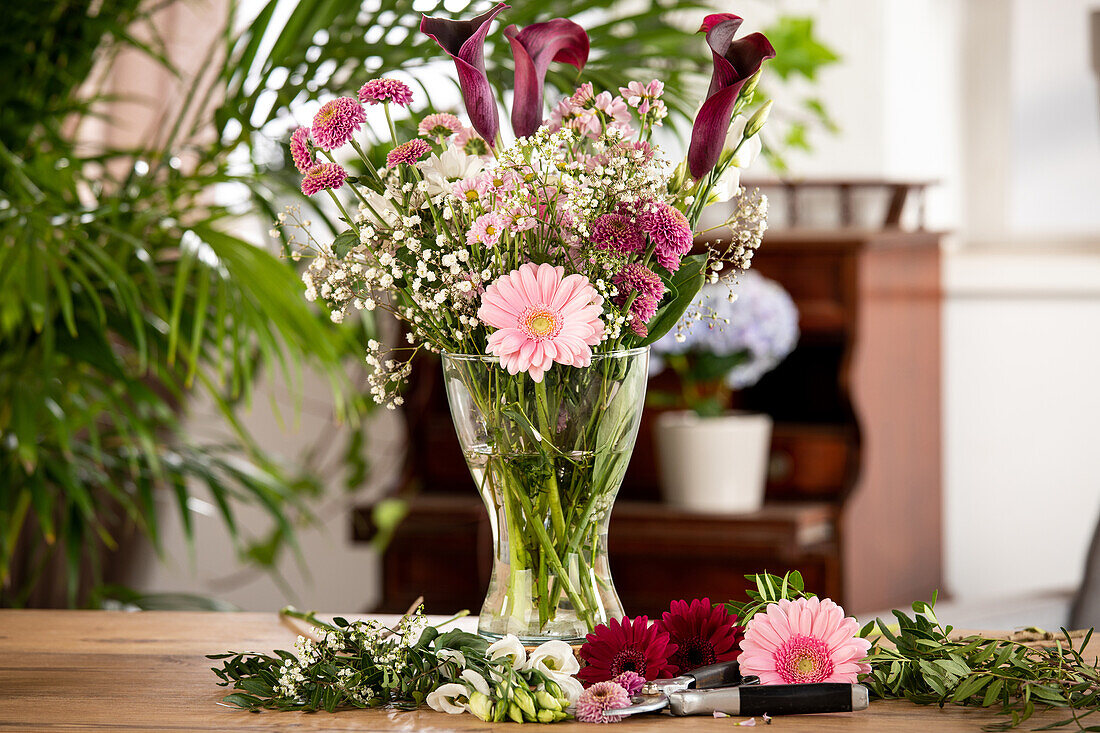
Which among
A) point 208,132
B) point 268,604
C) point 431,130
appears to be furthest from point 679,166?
point 268,604

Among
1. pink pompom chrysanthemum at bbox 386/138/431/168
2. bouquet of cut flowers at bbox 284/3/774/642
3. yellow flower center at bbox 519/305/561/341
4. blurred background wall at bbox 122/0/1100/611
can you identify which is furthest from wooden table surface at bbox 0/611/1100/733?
blurred background wall at bbox 122/0/1100/611

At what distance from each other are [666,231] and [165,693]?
43cm

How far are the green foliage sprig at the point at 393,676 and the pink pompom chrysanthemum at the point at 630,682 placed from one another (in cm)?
4

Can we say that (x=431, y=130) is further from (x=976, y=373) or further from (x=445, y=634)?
(x=976, y=373)

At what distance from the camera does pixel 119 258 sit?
1.29 meters

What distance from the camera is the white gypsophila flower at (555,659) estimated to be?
674 millimetres

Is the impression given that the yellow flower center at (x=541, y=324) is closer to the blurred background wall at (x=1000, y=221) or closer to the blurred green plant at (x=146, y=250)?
the blurred green plant at (x=146, y=250)

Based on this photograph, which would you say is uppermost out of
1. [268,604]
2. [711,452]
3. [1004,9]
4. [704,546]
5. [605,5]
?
[1004,9]

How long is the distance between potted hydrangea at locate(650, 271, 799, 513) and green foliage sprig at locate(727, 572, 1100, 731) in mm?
1181

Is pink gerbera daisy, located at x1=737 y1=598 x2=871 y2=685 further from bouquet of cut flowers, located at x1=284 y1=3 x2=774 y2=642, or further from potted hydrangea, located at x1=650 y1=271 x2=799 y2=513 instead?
potted hydrangea, located at x1=650 y1=271 x2=799 y2=513

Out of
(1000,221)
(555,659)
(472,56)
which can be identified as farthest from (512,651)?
(1000,221)

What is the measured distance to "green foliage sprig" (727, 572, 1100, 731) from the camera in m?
0.66

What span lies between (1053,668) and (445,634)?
1.22 ft

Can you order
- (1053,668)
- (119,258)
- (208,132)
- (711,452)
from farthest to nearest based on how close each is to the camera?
(208,132) < (711,452) < (119,258) < (1053,668)
